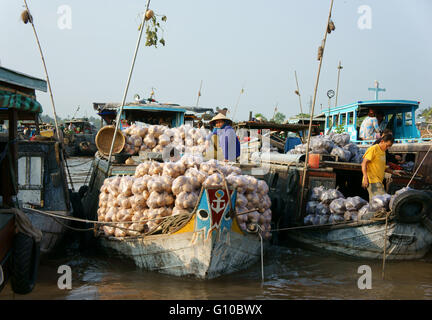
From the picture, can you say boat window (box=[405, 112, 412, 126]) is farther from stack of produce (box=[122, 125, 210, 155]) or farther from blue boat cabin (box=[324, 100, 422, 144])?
stack of produce (box=[122, 125, 210, 155])

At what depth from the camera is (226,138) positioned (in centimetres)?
688

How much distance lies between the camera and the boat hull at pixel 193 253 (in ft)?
15.9

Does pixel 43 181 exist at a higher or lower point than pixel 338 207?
higher

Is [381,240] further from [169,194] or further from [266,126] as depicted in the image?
[266,126]

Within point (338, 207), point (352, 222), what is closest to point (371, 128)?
point (338, 207)

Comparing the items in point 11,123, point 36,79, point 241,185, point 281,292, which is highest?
point 36,79

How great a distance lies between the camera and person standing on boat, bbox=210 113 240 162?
6870 millimetres

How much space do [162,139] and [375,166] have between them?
357 cm

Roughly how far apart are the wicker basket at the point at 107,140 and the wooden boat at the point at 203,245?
2143mm

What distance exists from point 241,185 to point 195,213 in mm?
Result: 922

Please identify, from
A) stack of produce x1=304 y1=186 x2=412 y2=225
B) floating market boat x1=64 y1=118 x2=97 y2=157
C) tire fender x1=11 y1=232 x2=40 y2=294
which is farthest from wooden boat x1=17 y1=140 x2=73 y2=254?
floating market boat x1=64 y1=118 x2=97 y2=157

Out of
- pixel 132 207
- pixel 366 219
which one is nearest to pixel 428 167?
pixel 366 219

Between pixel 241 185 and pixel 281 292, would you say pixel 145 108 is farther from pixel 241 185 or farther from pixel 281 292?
pixel 281 292

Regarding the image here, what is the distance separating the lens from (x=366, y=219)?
595 cm
